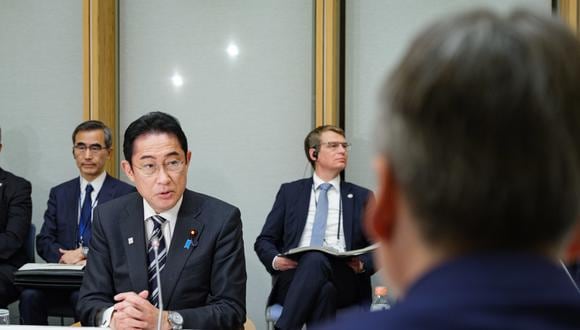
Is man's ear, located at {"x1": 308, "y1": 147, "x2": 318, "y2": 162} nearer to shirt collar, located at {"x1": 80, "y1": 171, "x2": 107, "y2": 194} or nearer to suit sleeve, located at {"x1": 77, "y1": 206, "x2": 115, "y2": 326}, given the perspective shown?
shirt collar, located at {"x1": 80, "y1": 171, "x2": 107, "y2": 194}

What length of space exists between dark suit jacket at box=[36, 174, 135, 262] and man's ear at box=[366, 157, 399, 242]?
471cm

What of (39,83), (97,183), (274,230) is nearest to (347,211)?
(274,230)

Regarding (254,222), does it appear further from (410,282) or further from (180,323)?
(410,282)

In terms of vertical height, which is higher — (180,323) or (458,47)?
(458,47)

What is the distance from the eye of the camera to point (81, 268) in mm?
4508

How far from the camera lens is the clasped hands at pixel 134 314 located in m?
2.50

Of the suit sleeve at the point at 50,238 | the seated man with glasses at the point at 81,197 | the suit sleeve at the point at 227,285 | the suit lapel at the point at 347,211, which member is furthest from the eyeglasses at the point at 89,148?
the suit sleeve at the point at 227,285

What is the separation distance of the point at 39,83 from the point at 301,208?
2535mm

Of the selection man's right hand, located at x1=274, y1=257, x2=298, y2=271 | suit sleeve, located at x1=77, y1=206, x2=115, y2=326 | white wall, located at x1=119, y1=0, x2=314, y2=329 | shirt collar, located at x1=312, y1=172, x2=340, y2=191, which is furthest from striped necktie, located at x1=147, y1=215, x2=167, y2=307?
white wall, located at x1=119, y1=0, x2=314, y2=329

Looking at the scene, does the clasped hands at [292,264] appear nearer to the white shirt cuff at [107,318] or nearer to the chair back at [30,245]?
the chair back at [30,245]

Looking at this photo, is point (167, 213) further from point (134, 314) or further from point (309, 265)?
point (309, 265)

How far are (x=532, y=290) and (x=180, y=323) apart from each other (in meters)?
2.17

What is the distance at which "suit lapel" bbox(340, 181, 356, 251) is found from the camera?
5.14 metres

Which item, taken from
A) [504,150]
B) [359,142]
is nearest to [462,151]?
[504,150]
